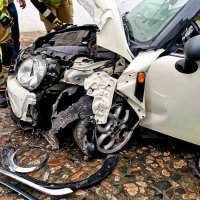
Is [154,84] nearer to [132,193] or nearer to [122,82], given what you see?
[122,82]

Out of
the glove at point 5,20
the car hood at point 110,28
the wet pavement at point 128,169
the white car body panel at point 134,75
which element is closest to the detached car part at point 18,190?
the wet pavement at point 128,169

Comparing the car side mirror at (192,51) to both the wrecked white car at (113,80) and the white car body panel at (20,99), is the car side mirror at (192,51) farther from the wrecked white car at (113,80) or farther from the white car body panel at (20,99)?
the white car body panel at (20,99)

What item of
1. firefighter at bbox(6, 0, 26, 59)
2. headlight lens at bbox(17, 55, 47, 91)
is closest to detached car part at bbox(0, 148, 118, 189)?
headlight lens at bbox(17, 55, 47, 91)

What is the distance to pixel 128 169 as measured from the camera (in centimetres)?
284

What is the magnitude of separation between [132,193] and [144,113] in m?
0.64

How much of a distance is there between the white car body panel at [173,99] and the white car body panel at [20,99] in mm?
979

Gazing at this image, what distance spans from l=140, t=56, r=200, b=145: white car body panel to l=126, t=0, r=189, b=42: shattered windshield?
1.13 ft

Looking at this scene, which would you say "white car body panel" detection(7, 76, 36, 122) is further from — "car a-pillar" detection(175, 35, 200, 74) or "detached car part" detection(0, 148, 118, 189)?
"car a-pillar" detection(175, 35, 200, 74)

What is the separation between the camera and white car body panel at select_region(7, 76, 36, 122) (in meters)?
2.90

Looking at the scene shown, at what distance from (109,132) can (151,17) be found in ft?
3.47

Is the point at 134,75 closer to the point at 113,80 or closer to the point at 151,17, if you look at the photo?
the point at 113,80

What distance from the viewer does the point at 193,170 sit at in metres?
2.84

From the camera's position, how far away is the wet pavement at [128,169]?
8.46 ft

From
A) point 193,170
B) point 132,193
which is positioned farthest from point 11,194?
point 193,170
